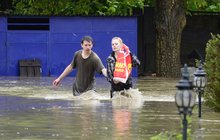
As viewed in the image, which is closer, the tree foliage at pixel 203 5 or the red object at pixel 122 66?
the red object at pixel 122 66

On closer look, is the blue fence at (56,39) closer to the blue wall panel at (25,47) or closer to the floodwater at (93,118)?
the blue wall panel at (25,47)

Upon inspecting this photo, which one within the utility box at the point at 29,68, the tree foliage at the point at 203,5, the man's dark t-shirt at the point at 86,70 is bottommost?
the utility box at the point at 29,68

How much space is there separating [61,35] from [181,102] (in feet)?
69.7

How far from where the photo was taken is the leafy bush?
483 inches

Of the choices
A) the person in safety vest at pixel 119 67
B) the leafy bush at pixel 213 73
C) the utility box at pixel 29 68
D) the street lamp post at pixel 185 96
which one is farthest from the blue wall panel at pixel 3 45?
the street lamp post at pixel 185 96

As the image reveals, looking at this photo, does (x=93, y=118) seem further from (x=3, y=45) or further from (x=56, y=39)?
(x=3, y=45)

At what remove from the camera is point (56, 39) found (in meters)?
28.3

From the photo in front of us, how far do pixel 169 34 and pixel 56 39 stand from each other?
14.3 ft

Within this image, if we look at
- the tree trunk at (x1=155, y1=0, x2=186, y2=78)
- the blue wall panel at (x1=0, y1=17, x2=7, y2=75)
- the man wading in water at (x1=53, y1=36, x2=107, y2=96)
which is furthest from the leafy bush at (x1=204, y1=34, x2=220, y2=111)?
the blue wall panel at (x1=0, y1=17, x2=7, y2=75)

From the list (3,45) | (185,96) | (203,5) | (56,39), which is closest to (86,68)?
(185,96)

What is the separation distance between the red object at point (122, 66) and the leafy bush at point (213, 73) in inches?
105

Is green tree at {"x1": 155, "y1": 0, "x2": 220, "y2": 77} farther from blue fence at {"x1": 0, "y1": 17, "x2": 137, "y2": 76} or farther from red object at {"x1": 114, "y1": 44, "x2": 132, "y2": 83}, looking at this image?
red object at {"x1": 114, "y1": 44, "x2": 132, "y2": 83}

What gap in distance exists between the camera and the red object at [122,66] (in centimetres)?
1511

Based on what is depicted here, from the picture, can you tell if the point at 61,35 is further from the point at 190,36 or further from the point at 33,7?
the point at 190,36
